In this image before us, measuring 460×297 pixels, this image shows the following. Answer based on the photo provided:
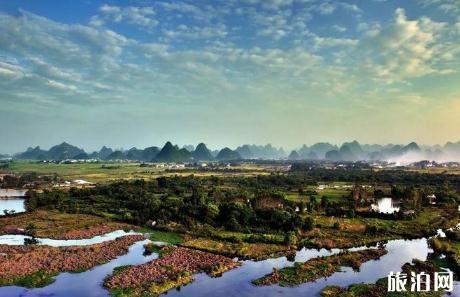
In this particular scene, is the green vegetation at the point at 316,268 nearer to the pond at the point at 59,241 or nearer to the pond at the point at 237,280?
the pond at the point at 237,280

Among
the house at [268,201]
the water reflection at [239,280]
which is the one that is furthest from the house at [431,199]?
the water reflection at [239,280]

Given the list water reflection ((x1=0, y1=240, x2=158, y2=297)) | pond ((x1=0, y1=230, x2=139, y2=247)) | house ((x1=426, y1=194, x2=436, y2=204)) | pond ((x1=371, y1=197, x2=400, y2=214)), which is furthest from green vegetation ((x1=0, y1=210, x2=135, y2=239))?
house ((x1=426, y1=194, x2=436, y2=204))

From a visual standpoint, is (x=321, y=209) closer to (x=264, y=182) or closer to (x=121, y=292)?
(x=121, y=292)

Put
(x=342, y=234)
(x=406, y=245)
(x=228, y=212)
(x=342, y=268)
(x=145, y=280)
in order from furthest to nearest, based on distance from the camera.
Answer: (x=228, y=212), (x=342, y=234), (x=406, y=245), (x=342, y=268), (x=145, y=280)

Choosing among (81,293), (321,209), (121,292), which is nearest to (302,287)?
(121,292)

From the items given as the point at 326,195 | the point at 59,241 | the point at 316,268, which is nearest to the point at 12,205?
the point at 59,241

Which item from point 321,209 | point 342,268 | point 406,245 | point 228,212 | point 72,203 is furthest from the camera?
point 72,203

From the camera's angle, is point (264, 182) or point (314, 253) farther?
point (264, 182)
